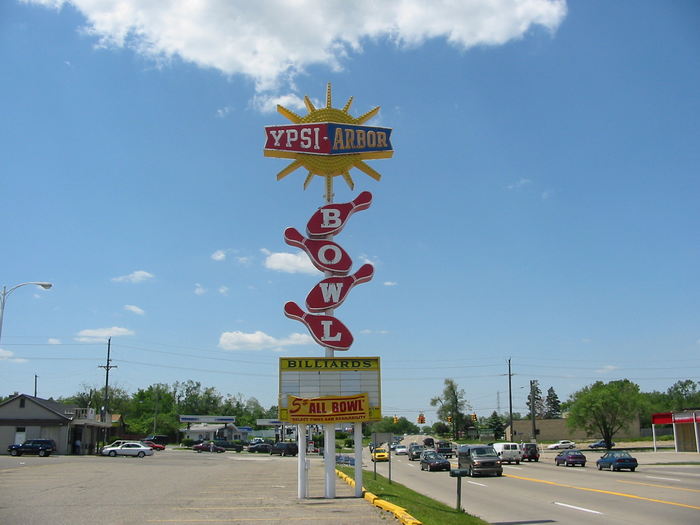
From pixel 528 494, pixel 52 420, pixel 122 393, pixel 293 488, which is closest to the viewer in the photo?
pixel 528 494

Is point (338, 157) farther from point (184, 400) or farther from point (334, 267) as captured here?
point (184, 400)

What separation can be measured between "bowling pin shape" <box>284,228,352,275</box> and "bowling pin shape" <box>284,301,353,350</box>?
165cm

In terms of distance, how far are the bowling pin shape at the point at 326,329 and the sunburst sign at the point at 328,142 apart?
13.7 ft

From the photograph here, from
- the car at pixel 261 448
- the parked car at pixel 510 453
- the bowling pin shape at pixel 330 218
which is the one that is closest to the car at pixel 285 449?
the car at pixel 261 448

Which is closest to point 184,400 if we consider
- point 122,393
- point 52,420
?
point 122,393

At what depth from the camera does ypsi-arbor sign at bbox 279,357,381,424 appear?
1983 centimetres

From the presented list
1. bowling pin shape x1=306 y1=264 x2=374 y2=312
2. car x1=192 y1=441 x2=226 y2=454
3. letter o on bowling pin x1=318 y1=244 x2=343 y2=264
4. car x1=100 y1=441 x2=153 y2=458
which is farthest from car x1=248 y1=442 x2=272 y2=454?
letter o on bowling pin x1=318 y1=244 x2=343 y2=264

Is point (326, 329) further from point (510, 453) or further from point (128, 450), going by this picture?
point (128, 450)

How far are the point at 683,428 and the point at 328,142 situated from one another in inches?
2294

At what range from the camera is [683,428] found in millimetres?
63844

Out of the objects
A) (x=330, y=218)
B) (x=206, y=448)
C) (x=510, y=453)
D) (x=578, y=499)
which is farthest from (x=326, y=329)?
(x=206, y=448)

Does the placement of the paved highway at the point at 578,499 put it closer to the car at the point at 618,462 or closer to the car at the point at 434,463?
the car at the point at 618,462

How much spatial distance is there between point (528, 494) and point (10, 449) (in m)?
46.4

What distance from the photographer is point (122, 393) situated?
12475 cm
